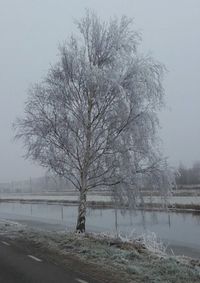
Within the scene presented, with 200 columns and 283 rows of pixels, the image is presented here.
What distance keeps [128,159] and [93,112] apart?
2.87 meters

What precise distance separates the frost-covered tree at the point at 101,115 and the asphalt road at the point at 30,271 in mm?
10223

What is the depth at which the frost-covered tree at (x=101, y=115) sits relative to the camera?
2711 centimetres

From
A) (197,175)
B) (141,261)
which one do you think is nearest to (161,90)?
(141,261)

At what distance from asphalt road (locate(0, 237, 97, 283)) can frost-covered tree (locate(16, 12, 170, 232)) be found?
10.2 m

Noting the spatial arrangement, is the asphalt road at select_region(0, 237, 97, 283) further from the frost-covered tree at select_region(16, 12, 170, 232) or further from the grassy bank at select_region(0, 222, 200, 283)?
the frost-covered tree at select_region(16, 12, 170, 232)

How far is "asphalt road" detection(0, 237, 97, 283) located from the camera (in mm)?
12461

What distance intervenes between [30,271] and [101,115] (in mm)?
14539

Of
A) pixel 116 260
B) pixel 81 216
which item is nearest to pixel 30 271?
pixel 116 260

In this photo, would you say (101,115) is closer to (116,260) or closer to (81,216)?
(81,216)

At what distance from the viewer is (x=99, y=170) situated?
92.4ft

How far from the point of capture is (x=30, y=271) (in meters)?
13.9

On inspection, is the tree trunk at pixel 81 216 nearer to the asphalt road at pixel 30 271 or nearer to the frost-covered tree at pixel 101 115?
the frost-covered tree at pixel 101 115

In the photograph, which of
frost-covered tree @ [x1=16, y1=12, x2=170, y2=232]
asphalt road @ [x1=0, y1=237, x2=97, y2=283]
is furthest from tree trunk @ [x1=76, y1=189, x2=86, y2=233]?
asphalt road @ [x1=0, y1=237, x2=97, y2=283]

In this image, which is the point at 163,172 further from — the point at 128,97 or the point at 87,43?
the point at 87,43
